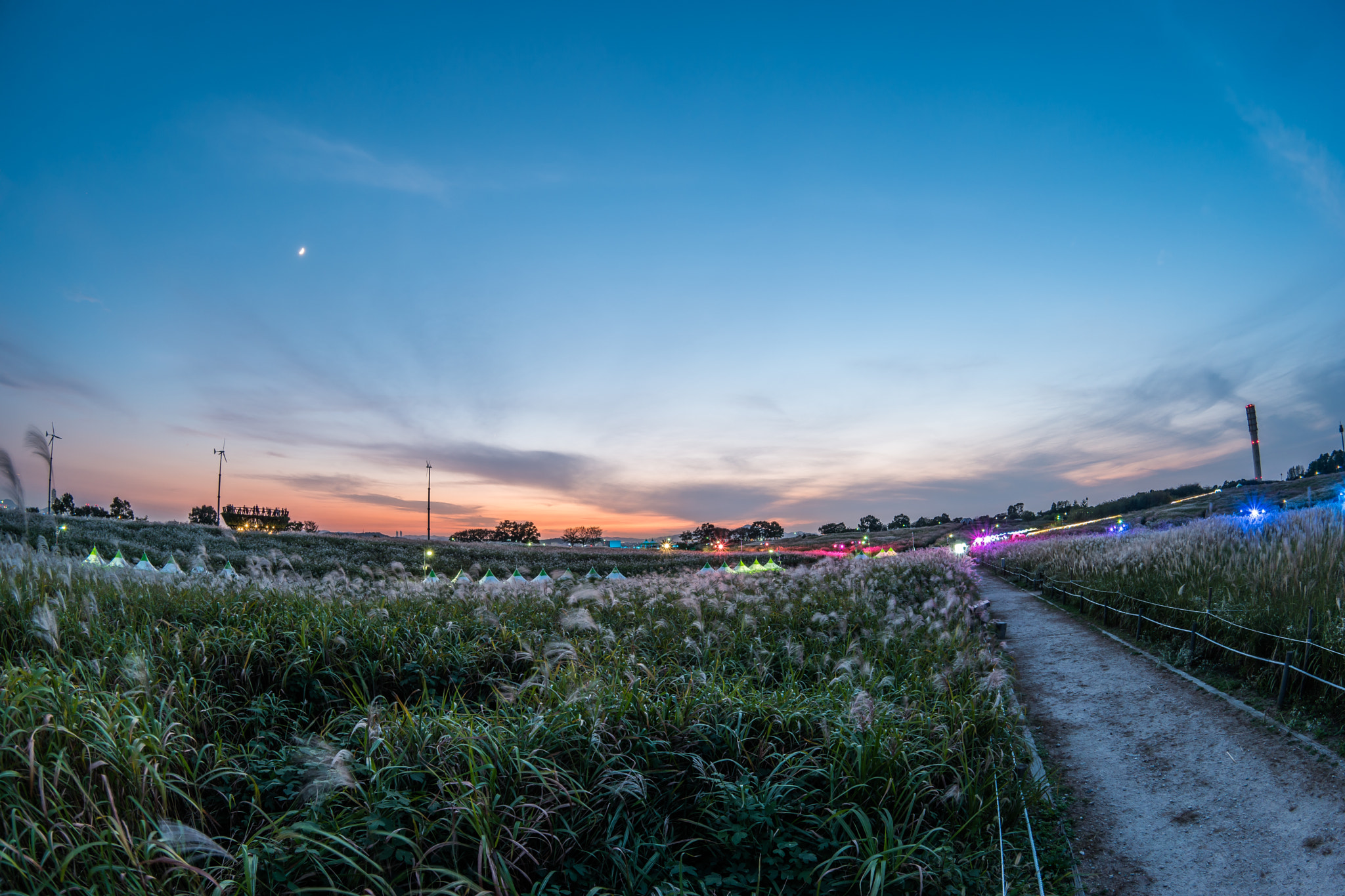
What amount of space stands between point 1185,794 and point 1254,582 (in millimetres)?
5659

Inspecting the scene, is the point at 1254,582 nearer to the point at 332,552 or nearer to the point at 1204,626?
the point at 1204,626

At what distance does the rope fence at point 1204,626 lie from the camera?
6453mm

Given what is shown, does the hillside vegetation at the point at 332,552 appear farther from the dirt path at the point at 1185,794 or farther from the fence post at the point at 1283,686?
the fence post at the point at 1283,686

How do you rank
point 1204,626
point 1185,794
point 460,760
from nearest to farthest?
point 460,760
point 1185,794
point 1204,626

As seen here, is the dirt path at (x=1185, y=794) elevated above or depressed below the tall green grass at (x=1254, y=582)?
below

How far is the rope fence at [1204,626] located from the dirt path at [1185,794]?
677 mm

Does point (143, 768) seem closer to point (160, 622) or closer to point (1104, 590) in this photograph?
point (160, 622)

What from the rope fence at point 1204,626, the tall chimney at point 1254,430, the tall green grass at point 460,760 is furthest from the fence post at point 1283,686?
the tall chimney at point 1254,430

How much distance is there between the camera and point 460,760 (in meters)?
3.79

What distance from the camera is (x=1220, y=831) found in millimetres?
4852

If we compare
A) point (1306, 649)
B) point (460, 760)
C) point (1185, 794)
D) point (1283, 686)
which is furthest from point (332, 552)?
point (1306, 649)

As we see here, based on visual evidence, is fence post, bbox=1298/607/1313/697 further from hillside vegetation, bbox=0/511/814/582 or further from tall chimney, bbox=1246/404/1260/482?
tall chimney, bbox=1246/404/1260/482

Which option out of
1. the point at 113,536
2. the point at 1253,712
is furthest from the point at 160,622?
the point at 113,536

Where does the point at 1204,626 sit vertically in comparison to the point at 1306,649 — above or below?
below
